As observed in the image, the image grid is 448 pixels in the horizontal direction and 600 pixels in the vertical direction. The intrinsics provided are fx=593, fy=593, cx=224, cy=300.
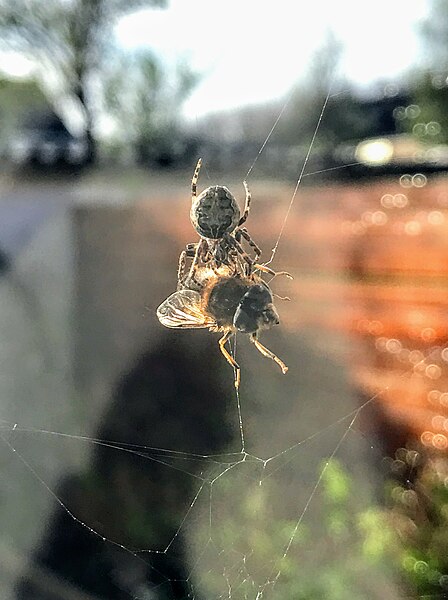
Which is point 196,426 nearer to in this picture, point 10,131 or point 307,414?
point 307,414

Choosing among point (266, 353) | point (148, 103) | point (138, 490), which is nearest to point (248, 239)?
point (266, 353)

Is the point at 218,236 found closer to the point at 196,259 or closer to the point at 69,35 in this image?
the point at 196,259

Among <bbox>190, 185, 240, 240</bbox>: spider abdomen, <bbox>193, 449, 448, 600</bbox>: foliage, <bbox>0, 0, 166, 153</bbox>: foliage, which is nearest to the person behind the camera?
<bbox>190, 185, 240, 240</bbox>: spider abdomen

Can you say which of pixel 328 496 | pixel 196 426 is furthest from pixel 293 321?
pixel 328 496

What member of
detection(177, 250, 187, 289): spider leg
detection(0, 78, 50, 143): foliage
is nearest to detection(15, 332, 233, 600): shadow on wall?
detection(177, 250, 187, 289): spider leg

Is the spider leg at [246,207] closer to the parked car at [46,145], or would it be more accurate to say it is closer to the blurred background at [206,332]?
the blurred background at [206,332]

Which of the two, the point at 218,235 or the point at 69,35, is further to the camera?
the point at 69,35

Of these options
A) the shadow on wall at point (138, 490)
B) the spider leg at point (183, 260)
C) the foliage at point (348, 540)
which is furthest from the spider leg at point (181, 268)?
the foliage at point (348, 540)

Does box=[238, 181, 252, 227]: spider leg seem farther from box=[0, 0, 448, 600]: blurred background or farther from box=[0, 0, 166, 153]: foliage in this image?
box=[0, 0, 166, 153]: foliage
